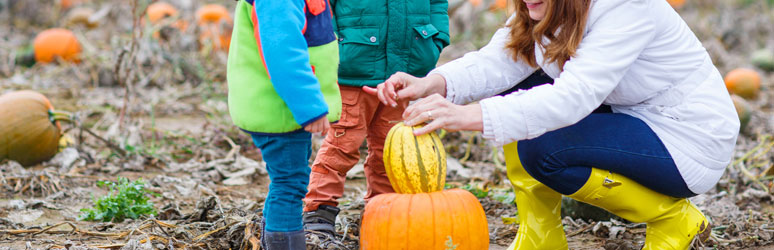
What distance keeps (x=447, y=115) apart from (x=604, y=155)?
66cm

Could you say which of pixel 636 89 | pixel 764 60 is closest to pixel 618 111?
pixel 636 89

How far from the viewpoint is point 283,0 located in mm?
2379

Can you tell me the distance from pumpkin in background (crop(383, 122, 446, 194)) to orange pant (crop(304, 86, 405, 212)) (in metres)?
0.56

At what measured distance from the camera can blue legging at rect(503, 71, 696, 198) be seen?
2.69m

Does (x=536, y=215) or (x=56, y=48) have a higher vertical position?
(x=536, y=215)

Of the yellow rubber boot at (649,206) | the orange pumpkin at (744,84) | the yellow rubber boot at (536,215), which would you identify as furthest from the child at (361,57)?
the orange pumpkin at (744,84)

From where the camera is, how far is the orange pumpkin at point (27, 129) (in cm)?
428

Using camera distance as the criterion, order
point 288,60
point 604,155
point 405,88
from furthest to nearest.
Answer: point 405,88
point 604,155
point 288,60

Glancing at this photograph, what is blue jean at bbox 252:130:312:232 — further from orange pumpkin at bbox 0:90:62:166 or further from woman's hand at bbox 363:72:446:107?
orange pumpkin at bbox 0:90:62:166

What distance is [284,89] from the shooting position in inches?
92.3

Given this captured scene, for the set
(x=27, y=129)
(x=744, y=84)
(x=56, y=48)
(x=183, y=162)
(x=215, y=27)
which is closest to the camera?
(x=27, y=129)

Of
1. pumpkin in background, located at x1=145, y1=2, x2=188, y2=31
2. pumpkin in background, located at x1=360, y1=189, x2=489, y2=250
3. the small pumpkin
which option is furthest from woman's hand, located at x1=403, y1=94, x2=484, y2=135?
the small pumpkin

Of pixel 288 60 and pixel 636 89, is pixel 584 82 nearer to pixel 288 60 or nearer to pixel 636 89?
pixel 636 89

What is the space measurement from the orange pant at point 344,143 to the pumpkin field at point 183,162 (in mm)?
187
